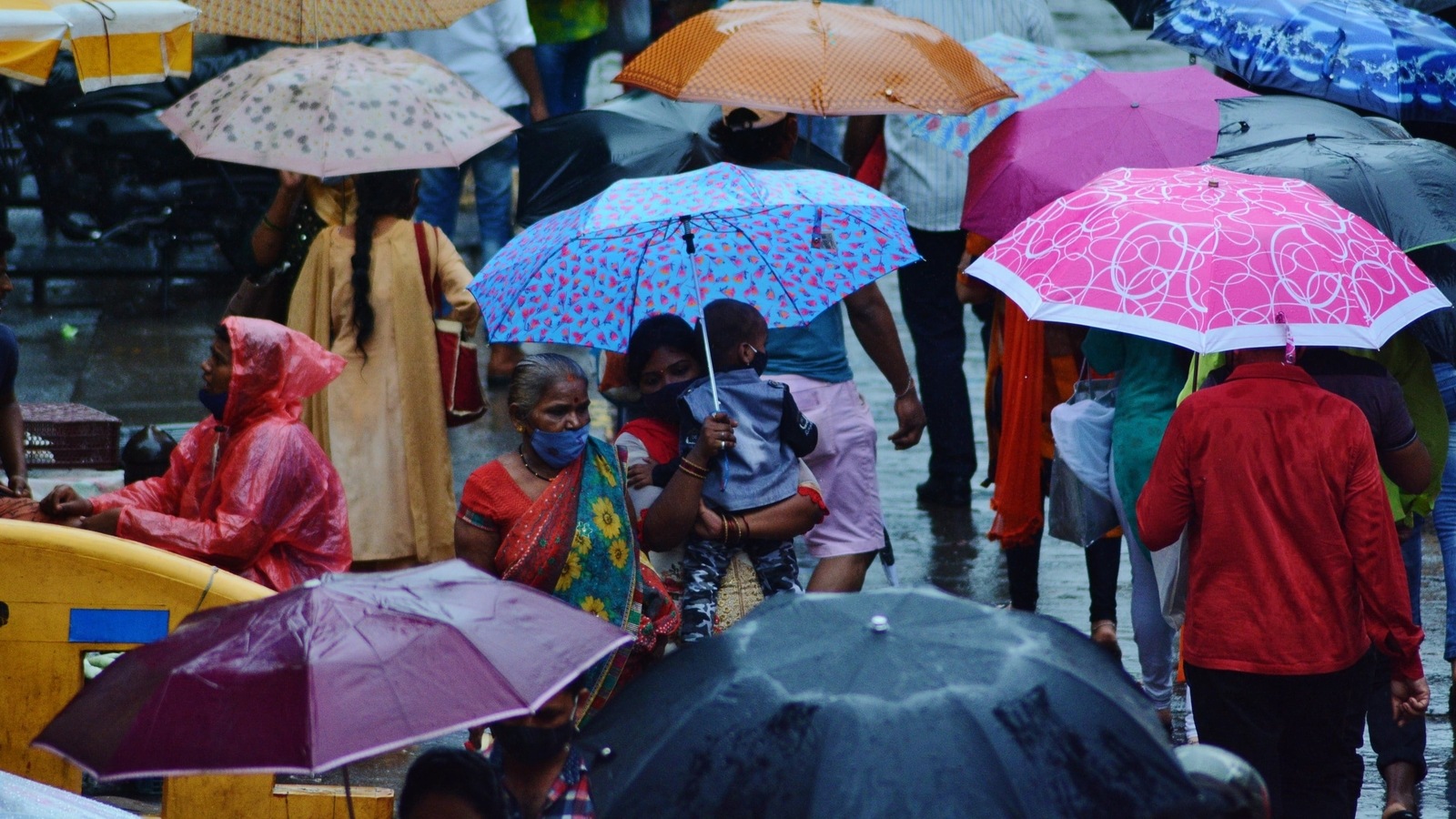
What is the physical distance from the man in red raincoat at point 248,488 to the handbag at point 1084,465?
7.03 feet

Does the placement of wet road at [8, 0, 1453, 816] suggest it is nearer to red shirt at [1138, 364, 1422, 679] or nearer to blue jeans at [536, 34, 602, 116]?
red shirt at [1138, 364, 1422, 679]

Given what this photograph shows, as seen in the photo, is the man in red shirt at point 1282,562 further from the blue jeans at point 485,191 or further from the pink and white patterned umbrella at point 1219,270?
the blue jeans at point 485,191

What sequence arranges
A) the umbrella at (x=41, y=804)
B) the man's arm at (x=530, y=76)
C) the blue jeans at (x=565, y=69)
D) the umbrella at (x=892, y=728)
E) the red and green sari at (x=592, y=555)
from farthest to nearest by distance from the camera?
1. the blue jeans at (x=565, y=69)
2. the man's arm at (x=530, y=76)
3. the red and green sari at (x=592, y=555)
4. the umbrella at (x=41, y=804)
5. the umbrella at (x=892, y=728)

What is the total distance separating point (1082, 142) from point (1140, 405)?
1189mm

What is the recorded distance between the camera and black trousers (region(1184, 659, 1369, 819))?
4.62 m

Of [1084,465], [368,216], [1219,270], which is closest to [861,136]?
[368,216]

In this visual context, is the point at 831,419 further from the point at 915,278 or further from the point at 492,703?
the point at 492,703

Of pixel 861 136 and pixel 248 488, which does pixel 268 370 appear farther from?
pixel 861 136

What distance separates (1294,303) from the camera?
4.45 m

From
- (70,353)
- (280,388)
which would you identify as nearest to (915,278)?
(280,388)

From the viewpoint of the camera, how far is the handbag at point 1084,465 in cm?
559

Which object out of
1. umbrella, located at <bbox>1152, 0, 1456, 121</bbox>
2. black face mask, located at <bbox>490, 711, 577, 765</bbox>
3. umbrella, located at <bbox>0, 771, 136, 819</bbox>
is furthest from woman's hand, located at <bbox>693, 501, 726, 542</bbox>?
umbrella, located at <bbox>1152, 0, 1456, 121</bbox>

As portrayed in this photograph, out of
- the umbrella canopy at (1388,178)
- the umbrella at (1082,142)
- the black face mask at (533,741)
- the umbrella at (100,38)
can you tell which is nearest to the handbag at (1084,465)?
the umbrella at (1082,142)

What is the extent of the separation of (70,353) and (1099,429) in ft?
21.0
